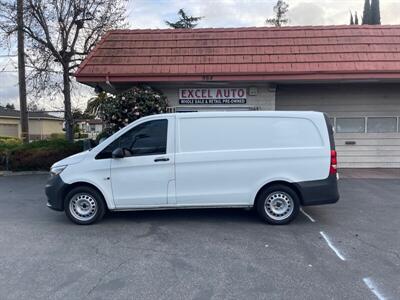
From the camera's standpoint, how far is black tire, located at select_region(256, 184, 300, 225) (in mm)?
6094

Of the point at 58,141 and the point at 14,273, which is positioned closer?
the point at 14,273

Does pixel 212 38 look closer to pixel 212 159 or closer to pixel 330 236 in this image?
pixel 212 159

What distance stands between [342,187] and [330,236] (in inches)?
165

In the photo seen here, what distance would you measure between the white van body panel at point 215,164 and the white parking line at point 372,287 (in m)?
2.26

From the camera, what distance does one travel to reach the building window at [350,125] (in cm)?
1263

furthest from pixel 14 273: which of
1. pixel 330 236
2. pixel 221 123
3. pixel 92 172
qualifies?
pixel 330 236

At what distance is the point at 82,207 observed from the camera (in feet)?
20.4

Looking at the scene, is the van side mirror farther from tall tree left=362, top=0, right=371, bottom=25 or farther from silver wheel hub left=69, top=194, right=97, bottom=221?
tall tree left=362, top=0, right=371, bottom=25

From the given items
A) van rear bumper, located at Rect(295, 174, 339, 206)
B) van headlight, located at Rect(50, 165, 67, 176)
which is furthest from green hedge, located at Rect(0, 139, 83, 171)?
van rear bumper, located at Rect(295, 174, 339, 206)

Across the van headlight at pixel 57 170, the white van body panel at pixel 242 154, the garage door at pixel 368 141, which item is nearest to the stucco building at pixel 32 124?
the garage door at pixel 368 141

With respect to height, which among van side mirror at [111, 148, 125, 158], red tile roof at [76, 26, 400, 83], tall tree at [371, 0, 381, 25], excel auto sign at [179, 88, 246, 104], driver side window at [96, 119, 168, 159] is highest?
tall tree at [371, 0, 381, 25]

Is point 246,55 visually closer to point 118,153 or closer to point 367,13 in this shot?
point 118,153

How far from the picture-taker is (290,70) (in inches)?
430

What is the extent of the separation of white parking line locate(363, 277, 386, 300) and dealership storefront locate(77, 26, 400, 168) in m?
7.81
